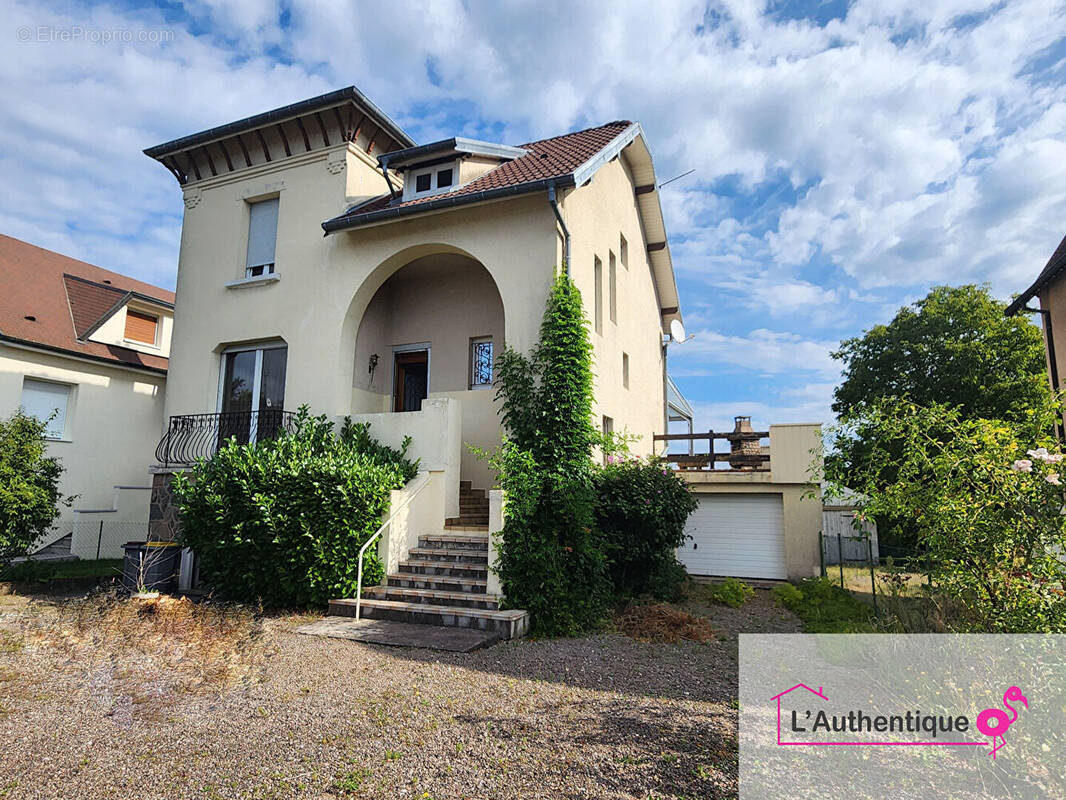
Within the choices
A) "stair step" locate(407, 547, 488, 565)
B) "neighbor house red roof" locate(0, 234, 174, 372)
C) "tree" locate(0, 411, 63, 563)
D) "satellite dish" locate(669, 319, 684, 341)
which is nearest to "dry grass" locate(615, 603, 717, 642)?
"stair step" locate(407, 547, 488, 565)

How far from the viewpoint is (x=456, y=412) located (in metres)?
10.3

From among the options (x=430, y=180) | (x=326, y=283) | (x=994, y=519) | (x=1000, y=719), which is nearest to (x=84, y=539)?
(x=326, y=283)

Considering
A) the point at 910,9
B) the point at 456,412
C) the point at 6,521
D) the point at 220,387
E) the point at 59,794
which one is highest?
the point at 910,9

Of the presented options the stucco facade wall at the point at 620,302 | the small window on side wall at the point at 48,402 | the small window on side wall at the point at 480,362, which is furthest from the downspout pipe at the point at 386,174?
the small window on side wall at the point at 48,402

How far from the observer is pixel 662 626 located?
7801mm

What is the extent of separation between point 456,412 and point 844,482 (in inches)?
251

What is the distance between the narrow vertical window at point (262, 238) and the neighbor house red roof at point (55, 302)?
550 cm

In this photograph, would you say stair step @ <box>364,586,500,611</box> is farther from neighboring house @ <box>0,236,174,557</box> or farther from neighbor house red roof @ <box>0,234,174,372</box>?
neighbor house red roof @ <box>0,234,174,372</box>

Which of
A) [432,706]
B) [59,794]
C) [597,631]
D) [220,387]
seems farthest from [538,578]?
[220,387]

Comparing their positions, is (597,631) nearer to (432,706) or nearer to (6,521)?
(432,706)

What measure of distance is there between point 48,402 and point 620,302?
1395 centimetres

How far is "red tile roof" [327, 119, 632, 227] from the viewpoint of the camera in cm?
1056

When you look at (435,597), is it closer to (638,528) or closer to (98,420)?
(638,528)

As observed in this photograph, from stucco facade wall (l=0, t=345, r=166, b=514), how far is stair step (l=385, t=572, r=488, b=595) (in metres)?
10.2
